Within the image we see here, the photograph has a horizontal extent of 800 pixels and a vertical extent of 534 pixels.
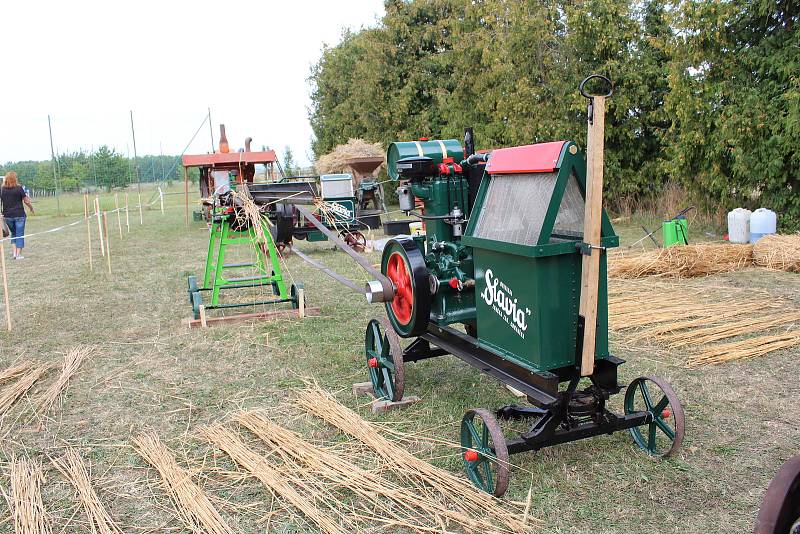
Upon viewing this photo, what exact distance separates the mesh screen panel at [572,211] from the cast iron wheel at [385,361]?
1.51 m

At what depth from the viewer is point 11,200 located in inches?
470

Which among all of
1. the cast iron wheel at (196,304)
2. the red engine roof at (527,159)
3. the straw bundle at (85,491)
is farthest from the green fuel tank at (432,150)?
the cast iron wheel at (196,304)

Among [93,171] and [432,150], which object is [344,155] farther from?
[432,150]

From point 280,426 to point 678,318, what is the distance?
396 cm

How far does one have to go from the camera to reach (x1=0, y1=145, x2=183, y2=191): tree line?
31312 millimetres

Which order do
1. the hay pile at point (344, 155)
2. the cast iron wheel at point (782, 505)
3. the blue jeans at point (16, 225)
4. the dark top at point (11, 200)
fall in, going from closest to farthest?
the cast iron wheel at point (782, 505), the dark top at point (11, 200), the blue jeans at point (16, 225), the hay pile at point (344, 155)

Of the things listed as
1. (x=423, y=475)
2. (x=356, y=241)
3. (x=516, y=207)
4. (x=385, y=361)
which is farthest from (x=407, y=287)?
(x=356, y=241)

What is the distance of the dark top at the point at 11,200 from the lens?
11.9 meters

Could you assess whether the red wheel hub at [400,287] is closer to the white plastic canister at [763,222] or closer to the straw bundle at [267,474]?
the straw bundle at [267,474]

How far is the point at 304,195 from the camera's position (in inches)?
267

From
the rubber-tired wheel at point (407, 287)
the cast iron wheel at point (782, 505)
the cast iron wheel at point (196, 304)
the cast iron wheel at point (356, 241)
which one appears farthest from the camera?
the cast iron wheel at point (356, 241)

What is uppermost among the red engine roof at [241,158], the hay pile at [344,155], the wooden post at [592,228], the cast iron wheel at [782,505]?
the hay pile at [344,155]

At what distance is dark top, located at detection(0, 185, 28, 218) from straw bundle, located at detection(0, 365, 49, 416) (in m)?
8.07

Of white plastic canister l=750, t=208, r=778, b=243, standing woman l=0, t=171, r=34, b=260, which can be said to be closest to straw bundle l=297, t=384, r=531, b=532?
white plastic canister l=750, t=208, r=778, b=243
